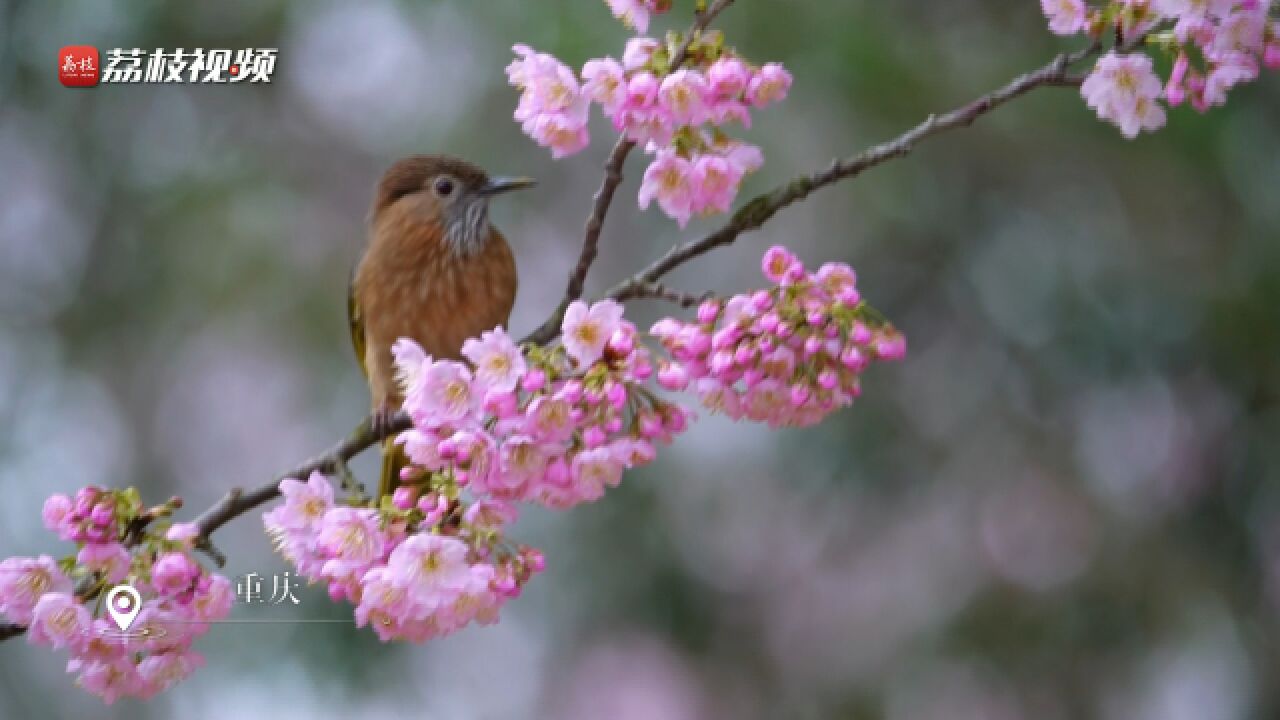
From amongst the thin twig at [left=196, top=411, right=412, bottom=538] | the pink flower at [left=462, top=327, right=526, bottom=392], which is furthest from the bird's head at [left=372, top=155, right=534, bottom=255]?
the pink flower at [left=462, top=327, right=526, bottom=392]

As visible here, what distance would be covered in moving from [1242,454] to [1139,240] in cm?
55

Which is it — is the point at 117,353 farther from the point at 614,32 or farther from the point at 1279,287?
the point at 1279,287

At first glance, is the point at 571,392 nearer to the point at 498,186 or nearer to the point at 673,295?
the point at 673,295

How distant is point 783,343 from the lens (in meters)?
1.22

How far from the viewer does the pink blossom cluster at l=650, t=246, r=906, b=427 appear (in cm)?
119

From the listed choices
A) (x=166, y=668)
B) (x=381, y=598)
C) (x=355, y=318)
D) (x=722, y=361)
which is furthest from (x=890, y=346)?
(x=355, y=318)

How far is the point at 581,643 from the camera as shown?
358 centimetres

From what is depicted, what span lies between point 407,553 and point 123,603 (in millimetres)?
293

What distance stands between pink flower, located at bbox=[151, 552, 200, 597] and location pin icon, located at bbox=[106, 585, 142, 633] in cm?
2

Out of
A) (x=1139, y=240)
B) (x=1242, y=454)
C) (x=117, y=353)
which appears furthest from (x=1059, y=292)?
(x=117, y=353)

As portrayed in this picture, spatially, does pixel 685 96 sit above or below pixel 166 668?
above

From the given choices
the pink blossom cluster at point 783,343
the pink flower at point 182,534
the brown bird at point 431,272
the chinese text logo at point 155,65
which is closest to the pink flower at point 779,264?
the pink blossom cluster at point 783,343

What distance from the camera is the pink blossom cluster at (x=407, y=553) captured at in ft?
3.76

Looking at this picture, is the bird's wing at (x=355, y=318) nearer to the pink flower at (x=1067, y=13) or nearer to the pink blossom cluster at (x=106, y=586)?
the pink blossom cluster at (x=106, y=586)
